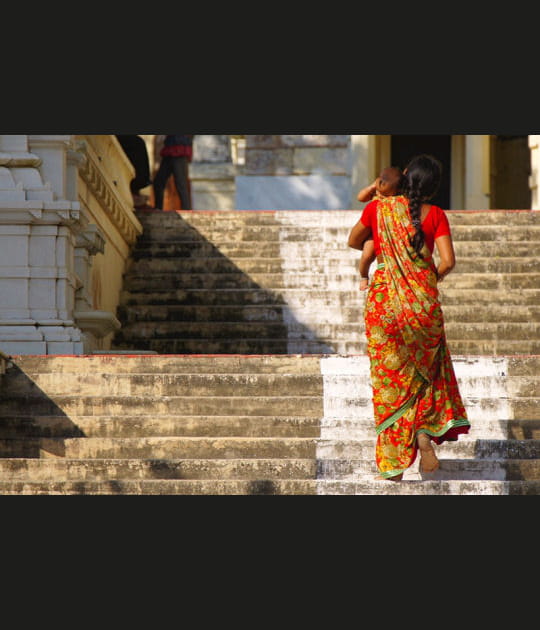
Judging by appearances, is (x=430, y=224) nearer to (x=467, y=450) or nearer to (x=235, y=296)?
(x=467, y=450)

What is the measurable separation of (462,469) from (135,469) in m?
1.92

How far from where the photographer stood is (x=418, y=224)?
8523 mm

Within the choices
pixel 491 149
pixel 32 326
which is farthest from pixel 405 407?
pixel 491 149

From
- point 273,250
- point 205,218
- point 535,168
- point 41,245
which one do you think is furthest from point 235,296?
point 535,168

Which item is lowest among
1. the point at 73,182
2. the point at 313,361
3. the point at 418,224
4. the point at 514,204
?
the point at 313,361

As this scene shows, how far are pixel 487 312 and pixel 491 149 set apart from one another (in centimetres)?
864

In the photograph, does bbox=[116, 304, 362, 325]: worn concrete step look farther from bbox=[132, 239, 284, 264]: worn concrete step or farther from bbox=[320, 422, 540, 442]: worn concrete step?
bbox=[320, 422, 540, 442]: worn concrete step

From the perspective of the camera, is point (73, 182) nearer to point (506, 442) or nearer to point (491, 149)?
point (506, 442)

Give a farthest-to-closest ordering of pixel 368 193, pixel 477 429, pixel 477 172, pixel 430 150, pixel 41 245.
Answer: pixel 430 150 < pixel 477 172 < pixel 41 245 < pixel 477 429 < pixel 368 193

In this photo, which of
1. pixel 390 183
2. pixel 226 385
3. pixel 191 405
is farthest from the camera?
pixel 226 385

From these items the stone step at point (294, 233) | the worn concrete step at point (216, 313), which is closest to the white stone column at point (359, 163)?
the stone step at point (294, 233)

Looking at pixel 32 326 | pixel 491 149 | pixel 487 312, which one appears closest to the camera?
pixel 32 326

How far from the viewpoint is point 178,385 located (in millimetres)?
9930

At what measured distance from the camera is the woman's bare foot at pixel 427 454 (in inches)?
334
